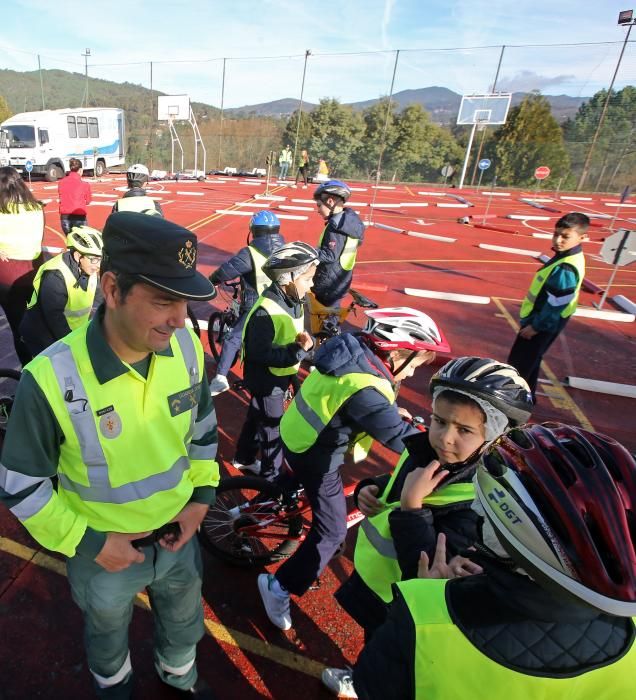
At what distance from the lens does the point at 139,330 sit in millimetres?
1589

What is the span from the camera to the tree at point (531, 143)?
32.2m

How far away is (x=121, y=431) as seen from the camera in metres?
1.65

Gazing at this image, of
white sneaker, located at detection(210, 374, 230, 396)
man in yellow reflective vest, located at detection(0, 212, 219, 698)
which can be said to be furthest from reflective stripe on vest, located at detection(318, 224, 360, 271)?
man in yellow reflective vest, located at detection(0, 212, 219, 698)

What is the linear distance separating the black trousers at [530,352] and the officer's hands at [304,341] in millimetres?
3095

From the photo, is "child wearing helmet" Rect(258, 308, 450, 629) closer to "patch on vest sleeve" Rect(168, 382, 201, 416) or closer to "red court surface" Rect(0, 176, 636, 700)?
"red court surface" Rect(0, 176, 636, 700)

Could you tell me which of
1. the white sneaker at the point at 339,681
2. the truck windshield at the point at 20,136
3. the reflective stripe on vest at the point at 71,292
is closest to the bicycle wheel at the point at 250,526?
the white sneaker at the point at 339,681

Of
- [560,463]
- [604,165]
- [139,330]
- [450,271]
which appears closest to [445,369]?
[560,463]

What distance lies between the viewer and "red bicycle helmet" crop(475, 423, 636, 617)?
0.94m

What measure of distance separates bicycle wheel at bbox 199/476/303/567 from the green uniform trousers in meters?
0.94

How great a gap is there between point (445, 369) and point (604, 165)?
124 ft

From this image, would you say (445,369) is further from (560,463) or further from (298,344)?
(298,344)

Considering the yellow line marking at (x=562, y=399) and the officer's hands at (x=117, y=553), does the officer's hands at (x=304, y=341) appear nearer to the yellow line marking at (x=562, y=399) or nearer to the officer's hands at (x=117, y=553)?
the officer's hands at (x=117, y=553)

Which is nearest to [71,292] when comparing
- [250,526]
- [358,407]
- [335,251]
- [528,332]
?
[250,526]

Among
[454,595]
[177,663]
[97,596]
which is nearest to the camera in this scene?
[454,595]
